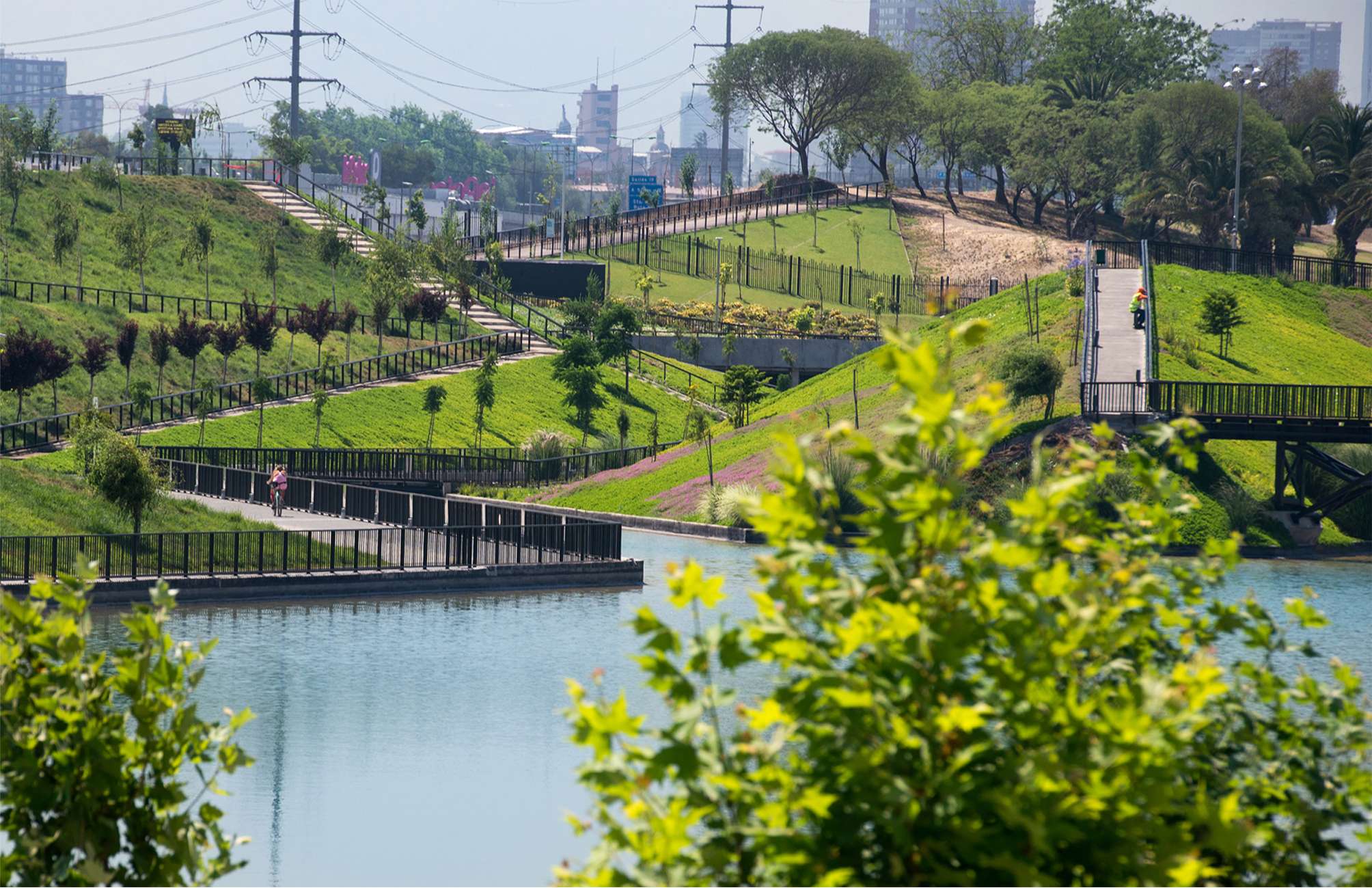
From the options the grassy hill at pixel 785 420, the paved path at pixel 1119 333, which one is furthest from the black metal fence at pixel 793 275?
the grassy hill at pixel 785 420

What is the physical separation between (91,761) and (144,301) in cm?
6852

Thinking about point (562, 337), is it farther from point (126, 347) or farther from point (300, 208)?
point (126, 347)

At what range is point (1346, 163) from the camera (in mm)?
100625

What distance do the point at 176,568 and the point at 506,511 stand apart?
10.1m

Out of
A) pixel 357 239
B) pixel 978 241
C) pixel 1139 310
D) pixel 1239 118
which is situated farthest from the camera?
pixel 978 241

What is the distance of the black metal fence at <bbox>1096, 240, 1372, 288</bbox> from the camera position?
74.9 metres

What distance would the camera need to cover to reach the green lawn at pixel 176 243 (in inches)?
2968

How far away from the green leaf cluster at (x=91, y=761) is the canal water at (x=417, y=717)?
723 cm

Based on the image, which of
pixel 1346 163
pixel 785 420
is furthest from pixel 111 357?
pixel 1346 163

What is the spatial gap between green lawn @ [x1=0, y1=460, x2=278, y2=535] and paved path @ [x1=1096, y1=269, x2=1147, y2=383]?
27291 mm

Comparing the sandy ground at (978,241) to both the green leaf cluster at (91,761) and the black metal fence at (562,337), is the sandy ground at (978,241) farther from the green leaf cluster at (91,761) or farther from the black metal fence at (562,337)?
the green leaf cluster at (91,761)

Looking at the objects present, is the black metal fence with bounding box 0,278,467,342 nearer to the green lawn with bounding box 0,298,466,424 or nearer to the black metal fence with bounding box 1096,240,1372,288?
the green lawn with bounding box 0,298,466,424

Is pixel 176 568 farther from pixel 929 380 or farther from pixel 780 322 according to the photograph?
pixel 780 322

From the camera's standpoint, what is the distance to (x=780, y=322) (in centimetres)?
9762
